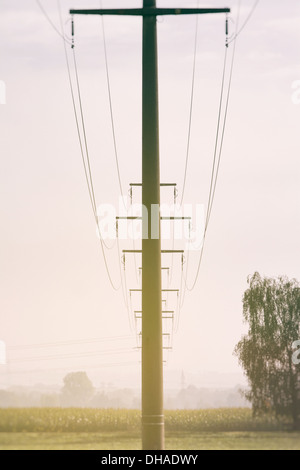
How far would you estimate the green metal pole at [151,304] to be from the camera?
750 inches

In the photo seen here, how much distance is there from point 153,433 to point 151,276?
312 cm

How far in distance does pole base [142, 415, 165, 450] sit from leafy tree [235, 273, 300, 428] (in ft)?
165

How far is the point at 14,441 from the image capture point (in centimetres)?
5638

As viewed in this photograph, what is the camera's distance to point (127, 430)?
6912 cm

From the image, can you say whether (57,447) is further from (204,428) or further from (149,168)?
(149,168)

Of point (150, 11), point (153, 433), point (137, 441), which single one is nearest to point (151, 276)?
point (153, 433)

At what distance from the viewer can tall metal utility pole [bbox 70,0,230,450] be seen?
62.5 feet

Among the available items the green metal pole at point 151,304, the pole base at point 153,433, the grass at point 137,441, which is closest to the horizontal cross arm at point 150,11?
the green metal pole at point 151,304

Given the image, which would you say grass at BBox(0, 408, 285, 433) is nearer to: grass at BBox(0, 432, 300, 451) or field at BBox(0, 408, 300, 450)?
field at BBox(0, 408, 300, 450)

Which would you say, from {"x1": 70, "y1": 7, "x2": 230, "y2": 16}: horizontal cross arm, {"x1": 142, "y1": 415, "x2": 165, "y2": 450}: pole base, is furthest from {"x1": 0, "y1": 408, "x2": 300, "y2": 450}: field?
{"x1": 142, "y1": 415, "x2": 165, "y2": 450}: pole base

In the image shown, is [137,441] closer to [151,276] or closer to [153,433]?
[153,433]

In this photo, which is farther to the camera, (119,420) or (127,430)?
(119,420)

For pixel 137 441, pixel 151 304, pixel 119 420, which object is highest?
pixel 119 420
